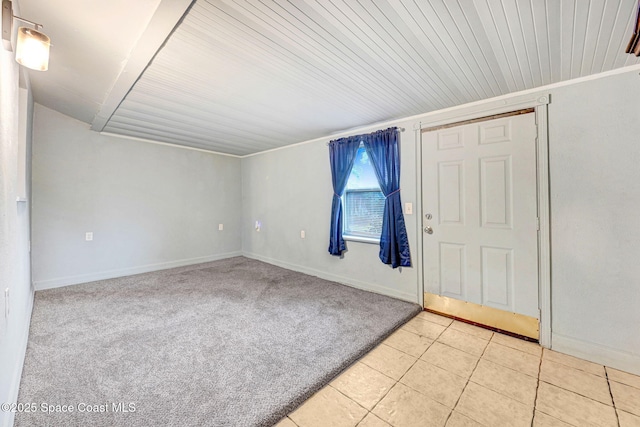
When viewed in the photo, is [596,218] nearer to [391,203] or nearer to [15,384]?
[391,203]

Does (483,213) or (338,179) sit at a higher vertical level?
(338,179)

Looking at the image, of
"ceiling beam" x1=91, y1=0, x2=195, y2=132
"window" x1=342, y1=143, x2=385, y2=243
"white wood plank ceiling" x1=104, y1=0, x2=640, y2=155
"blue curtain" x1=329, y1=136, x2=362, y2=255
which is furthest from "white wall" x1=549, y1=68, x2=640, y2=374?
"ceiling beam" x1=91, y1=0, x2=195, y2=132

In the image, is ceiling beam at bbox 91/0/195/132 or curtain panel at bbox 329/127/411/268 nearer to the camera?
ceiling beam at bbox 91/0/195/132

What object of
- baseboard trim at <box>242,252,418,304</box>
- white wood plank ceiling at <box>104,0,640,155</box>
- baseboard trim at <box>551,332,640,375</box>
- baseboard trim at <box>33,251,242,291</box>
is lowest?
baseboard trim at <box>551,332,640,375</box>

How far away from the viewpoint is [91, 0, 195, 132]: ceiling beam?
1.34m

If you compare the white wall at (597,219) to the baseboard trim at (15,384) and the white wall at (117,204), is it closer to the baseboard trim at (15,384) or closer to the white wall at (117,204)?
the baseboard trim at (15,384)

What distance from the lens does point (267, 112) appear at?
2830mm

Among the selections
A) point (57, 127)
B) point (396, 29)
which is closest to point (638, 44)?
point (396, 29)

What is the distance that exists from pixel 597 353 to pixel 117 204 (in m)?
5.70

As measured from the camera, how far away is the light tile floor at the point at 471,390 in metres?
1.48

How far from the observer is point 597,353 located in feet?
6.53

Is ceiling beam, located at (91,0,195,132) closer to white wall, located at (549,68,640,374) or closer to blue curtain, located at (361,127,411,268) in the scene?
blue curtain, located at (361,127,411,268)

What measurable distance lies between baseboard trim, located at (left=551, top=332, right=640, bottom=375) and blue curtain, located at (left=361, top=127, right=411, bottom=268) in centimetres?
138

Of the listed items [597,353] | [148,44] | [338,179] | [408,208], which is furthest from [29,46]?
[597,353]
